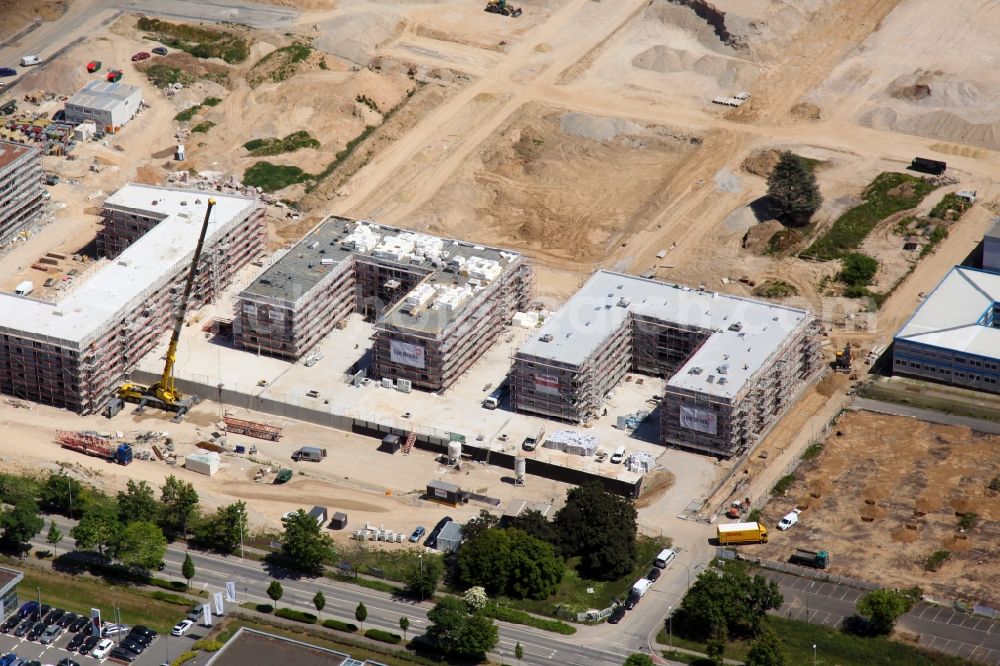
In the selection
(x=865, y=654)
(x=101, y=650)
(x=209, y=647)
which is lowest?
(x=101, y=650)

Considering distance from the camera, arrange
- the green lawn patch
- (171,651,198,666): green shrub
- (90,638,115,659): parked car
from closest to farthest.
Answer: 1. the green lawn patch
2. (171,651,198,666): green shrub
3. (90,638,115,659): parked car

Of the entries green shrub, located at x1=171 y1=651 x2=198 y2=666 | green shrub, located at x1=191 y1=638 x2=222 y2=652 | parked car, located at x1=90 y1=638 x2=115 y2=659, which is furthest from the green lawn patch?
parked car, located at x1=90 y1=638 x2=115 y2=659

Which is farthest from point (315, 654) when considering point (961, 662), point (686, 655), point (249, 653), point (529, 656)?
point (961, 662)

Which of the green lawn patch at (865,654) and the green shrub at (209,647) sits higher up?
the green lawn patch at (865,654)

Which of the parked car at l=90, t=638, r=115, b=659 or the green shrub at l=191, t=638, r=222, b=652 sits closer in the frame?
the parked car at l=90, t=638, r=115, b=659

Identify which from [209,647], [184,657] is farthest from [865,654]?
[184,657]

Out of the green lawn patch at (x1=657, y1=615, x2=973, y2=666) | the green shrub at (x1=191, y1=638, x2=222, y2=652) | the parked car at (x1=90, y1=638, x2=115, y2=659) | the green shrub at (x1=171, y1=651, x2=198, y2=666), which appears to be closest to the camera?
the green lawn patch at (x1=657, y1=615, x2=973, y2=666)

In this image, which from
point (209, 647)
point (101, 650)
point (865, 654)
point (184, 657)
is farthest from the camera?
point (209, 647)

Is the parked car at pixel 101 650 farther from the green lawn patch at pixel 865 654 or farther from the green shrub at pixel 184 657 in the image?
the green lawn patch at pixel 865 654

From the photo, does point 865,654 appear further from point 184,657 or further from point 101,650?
point 101,650

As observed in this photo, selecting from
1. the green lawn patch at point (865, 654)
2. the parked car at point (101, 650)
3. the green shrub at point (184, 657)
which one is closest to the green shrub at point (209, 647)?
the green shrub at point (184, 657)

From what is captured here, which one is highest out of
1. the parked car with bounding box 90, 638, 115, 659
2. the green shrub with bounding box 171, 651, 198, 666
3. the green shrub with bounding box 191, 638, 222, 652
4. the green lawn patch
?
the green lawn patch

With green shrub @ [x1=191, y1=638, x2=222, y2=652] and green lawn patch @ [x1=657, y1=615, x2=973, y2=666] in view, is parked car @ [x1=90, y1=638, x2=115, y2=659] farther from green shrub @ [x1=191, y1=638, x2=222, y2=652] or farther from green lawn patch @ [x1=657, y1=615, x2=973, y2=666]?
green lawn patch @ [x1=657, y1=615, x2=973, y2=666]
